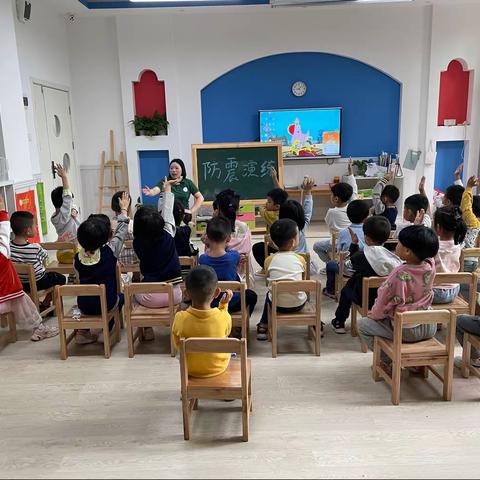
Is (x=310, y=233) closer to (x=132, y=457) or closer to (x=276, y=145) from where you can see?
(x=276, y=145)

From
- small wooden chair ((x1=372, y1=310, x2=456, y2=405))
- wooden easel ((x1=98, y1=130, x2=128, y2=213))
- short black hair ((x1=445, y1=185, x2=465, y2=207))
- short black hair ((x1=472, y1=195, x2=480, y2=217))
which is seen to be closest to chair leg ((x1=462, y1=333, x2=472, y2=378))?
small wooden chair ((x1=372, y1=310, x2=456, y2=405))

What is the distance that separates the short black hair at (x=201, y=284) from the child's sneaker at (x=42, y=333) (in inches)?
68.4

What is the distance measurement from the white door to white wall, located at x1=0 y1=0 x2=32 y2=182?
3.21 feet

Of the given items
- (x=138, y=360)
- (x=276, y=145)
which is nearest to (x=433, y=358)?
(x=138, y=360)

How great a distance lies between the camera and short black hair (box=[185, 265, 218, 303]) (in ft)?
7.43

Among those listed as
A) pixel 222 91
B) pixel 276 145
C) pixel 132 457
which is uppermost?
pixel 222 91

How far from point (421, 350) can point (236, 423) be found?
1036mm

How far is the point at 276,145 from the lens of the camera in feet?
23.4

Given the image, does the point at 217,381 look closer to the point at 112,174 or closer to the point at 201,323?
the point at 201,323

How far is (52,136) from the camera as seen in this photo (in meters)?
Result: 6.62

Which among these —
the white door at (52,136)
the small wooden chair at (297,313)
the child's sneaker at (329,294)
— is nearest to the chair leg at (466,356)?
the small wooden chair at (297,313)

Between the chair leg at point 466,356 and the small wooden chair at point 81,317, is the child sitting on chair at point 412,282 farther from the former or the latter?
the small wooden chair at point 81,317

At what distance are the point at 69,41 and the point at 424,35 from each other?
5405 millimetres

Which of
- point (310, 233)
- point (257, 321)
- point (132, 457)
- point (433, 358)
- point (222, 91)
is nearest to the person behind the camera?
point (132, 457)
